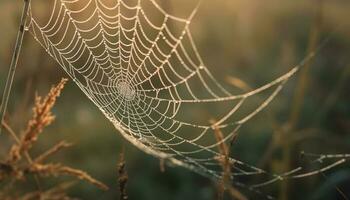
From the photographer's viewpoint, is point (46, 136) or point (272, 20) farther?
point (272, 20)

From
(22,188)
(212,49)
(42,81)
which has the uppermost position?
(212,49)

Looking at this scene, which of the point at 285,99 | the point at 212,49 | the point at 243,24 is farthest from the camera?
the point at 243,24

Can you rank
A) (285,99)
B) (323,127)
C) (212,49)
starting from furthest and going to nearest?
(212,49) → (285,99) → (323,127)

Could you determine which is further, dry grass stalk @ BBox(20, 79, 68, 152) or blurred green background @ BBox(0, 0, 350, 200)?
blurred green background @ BBox(0, 0, 350, 200)

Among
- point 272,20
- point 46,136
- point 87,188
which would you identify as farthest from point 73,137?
point 272,20

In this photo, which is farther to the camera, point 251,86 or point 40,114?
point 251,86

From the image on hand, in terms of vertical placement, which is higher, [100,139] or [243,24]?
[243,24]

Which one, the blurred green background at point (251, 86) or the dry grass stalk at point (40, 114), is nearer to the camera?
the dry grass stalk at point (40, 114)

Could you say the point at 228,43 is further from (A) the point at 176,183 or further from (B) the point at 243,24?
(A) the point at 176,183
